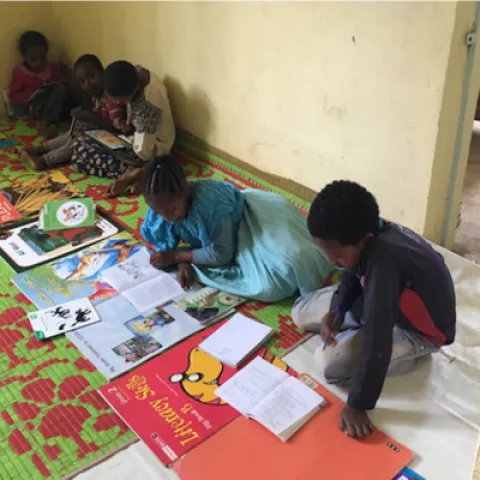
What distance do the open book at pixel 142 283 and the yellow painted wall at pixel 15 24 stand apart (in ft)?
5.52

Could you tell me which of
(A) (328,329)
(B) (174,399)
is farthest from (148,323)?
(A) (328,329)

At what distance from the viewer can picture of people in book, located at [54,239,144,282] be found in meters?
1.73

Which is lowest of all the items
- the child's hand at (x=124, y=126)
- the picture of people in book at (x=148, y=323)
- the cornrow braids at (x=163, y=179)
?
the picture of people in book at (x=148, y=323)

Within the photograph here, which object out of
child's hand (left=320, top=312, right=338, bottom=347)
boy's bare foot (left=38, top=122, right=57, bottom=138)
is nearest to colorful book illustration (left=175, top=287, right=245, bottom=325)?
child's hand (left=320, top=312, right=338, bottom=347)

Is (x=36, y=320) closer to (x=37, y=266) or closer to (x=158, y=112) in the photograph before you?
(x=37, y=266)

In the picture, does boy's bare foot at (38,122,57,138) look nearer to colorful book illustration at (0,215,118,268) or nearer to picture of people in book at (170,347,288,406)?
colorful book illustration at (0,215,118,268)

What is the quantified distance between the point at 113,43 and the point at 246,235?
149cm

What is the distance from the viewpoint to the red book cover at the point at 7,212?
2.02 meters

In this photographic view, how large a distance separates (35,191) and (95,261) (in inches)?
23.4

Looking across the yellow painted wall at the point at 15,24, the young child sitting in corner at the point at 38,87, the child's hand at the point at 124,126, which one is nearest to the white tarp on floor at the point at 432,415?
the child's hand at the point at 124,126

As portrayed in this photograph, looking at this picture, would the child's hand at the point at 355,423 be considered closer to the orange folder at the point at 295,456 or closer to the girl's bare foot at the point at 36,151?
the orange folder at the point at 295,456

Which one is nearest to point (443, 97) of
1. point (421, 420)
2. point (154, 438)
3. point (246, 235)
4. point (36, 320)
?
point (246, 235)

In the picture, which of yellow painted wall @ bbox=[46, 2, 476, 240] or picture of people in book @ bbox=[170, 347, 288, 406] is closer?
picture of people in book @ bbox=[170, 347, 288, 406]

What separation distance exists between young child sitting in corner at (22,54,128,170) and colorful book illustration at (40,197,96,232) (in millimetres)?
390
